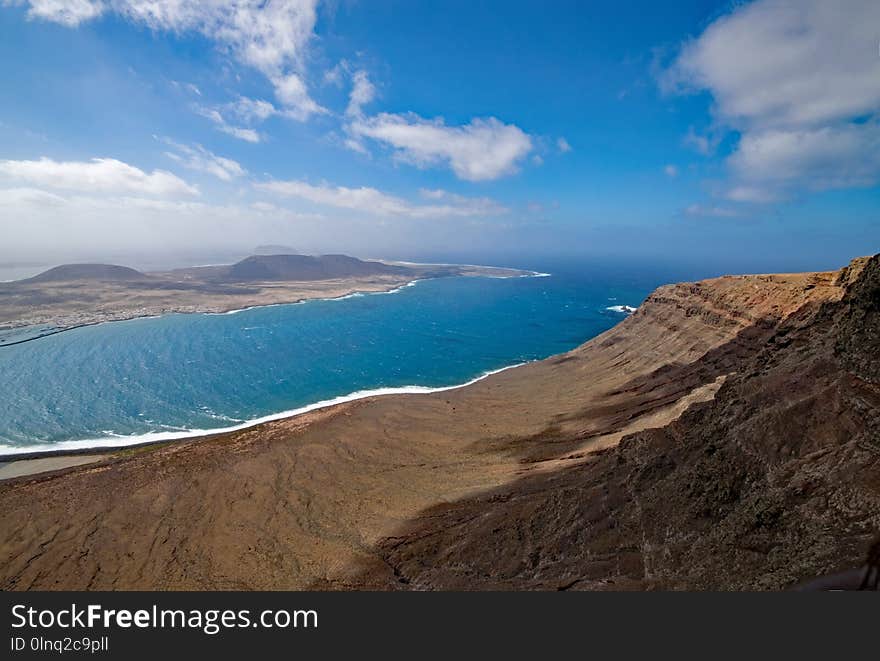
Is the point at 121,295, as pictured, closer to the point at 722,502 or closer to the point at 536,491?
the point at 536,491

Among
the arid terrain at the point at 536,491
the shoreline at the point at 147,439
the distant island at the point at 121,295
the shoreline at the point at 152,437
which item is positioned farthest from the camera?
the distant island at the point at 121,295

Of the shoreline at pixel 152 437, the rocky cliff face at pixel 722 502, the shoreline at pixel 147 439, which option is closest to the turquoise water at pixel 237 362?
the shoreline at pixel 152 437

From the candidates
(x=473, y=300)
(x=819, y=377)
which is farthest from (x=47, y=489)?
(x=473, y=300)

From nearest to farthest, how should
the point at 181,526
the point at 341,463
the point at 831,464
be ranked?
the point at 831,464
the point at 181,526
the point at 341,463

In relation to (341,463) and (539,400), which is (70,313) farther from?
(539,400)

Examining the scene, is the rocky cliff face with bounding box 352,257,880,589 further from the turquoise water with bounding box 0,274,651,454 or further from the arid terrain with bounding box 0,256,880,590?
the turquoise water with bounding box 0,274,651,454

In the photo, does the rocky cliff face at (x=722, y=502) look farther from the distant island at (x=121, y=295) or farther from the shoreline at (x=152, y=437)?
the distant island at (x=121, y=295)

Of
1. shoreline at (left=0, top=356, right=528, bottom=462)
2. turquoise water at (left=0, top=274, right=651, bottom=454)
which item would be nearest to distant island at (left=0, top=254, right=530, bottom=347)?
turquoise water at (left=0, top=274, right=651, bottom=454)

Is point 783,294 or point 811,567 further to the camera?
point 783,294

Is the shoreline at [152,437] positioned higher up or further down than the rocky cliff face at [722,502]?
further down
